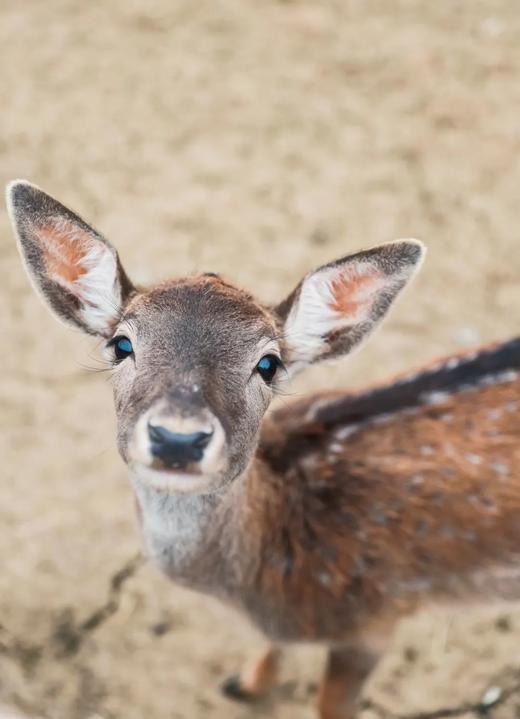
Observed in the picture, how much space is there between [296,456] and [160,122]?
3526 mm

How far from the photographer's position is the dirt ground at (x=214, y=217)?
432 centimetres

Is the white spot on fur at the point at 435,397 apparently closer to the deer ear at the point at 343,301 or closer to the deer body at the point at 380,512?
the deer body at the point at 380,512

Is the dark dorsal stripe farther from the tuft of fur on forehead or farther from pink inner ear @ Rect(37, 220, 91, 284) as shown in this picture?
pink inner ear @ Rect(37, 220, 91, 284)

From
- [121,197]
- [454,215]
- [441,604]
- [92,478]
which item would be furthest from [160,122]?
[441,604]

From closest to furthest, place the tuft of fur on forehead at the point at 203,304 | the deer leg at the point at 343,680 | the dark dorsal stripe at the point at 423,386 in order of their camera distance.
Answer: the tuft of fur on forehead at the point at 203,304 → the dark dorsal stripe at the point at 423,386 → the deer leg at the point at 343,680

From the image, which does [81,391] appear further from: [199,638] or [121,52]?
[121,52]

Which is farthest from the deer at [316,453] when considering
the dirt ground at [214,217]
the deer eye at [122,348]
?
the dirt ground at [214,217]

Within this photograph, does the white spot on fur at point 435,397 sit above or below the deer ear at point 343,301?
below

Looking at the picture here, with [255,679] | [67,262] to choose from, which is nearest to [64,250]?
[67,262]

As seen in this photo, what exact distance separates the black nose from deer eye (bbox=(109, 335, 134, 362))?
45cm

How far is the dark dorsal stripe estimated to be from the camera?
12.3ft

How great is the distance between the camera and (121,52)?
22.5ft

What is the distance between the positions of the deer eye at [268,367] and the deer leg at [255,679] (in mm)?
1637

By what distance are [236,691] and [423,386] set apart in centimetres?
163
